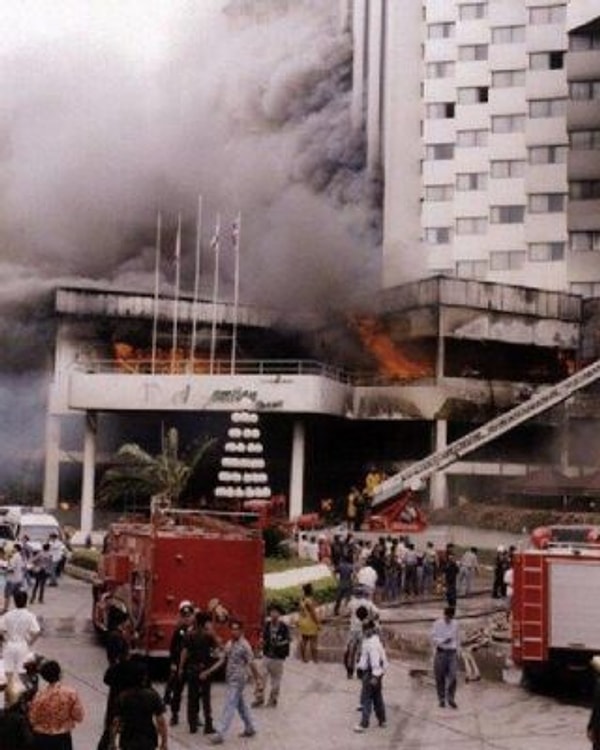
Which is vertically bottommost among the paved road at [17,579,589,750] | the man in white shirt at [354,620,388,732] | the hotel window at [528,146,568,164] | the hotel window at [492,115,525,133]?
the paved road at [17,579,589,750]

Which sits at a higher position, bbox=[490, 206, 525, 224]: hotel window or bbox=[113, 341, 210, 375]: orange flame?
bbox=[490, 206, 525, 224]: hotel window

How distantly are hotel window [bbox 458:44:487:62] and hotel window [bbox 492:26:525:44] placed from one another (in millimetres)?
841

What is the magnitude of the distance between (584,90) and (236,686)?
6102 cm

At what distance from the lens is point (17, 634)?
52.4ft

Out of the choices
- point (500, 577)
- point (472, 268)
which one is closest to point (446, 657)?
point (500, 577)

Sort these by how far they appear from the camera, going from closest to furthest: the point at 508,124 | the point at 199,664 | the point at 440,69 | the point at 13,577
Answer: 1. the point at 199,664
2. the point at 13,577
3. the point at 508,124
4. the point at 440,69

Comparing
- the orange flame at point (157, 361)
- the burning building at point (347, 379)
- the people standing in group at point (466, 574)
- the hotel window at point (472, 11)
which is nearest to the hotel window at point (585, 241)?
the burning building at point (347, 379)

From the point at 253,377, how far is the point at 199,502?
834cm

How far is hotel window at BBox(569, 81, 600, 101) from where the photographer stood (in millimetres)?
70875

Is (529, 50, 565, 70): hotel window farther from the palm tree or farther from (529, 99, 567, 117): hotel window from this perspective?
the palm tree

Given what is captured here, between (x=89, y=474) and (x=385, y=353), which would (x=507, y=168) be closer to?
(x=385, y=353)

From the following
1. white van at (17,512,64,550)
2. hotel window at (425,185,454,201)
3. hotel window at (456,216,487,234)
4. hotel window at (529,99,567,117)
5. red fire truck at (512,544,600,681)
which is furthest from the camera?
hotel window at (425,185,454,201)

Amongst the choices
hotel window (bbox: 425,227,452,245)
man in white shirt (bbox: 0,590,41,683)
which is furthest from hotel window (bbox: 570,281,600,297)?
man in white shirt (bbox: 0,590,41,683)

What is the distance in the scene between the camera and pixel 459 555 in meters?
45.7
